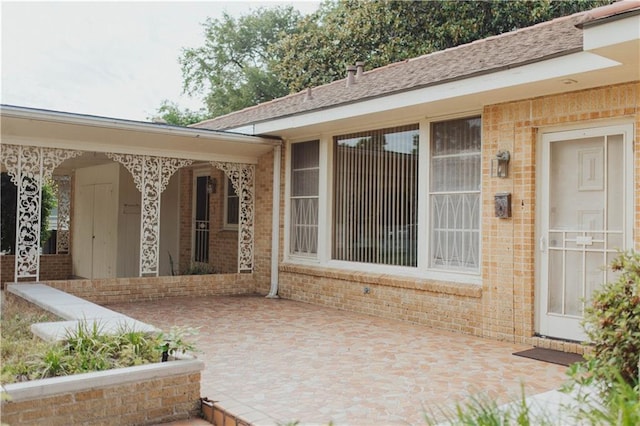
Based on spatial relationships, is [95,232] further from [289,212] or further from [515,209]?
[515,209]

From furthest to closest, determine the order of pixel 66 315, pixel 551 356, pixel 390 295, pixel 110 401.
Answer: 1. pixel 390 295
2. pixel 551 356
3. pixel 66 315
4. pixel 110 401

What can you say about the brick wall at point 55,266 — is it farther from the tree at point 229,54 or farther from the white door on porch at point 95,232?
the tree at point 229,54

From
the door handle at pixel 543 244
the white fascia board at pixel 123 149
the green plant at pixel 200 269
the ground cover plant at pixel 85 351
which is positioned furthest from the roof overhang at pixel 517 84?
the green plant at pixel 200 269

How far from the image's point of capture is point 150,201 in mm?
9562

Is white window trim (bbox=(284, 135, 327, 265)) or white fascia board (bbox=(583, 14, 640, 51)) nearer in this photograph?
white fascia board (bbox=(583, 14, 640, 51))

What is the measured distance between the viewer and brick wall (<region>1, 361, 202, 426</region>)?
3.45m

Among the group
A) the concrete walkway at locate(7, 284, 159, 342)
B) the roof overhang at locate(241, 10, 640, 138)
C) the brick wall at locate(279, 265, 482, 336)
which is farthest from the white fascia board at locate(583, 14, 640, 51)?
the concrete walkway at locate(7, 284, 159, 342)

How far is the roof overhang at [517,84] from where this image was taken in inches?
180

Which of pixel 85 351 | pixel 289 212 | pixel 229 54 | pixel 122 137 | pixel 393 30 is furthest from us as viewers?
pixel 229 54

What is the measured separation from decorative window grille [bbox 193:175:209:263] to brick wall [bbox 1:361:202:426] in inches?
351

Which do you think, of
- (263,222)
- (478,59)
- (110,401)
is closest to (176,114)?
(263,222)

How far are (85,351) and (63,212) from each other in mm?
12424

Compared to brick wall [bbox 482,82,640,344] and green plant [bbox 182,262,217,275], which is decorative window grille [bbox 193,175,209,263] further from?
brick wall [bbox 482,82,640,344]

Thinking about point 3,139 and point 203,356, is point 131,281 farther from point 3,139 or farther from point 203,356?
point 203,356
